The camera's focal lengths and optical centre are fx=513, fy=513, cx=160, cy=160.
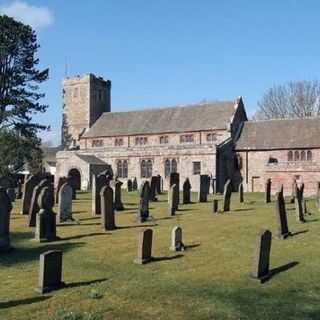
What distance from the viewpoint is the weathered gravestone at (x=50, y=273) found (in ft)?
32.4

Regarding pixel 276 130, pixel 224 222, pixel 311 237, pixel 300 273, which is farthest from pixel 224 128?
pixel 300 273

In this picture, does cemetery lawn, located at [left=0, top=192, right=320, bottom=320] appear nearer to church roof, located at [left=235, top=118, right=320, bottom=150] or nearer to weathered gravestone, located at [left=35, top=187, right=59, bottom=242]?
weathered gravestone, located at [left=35, top=187, right=59, bottom=242]

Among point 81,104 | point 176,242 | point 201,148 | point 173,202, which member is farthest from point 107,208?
point 81,104

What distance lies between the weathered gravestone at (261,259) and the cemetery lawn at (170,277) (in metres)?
0.19

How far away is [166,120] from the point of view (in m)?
60.1

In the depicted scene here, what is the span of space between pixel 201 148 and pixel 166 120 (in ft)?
37.1

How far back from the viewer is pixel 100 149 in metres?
58.0

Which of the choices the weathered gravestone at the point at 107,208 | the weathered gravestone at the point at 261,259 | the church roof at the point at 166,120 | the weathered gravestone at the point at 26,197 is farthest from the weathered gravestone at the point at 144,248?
the church roof at the point at 166,120

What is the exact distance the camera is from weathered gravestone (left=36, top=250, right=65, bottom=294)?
987 cm

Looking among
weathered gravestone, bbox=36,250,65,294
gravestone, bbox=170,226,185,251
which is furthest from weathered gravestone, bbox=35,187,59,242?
weathered gravestone, bbox=36,250,65,294

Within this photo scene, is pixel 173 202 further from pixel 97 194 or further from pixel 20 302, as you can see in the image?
pixel 20 302

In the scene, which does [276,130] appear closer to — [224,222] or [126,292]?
[224,222]

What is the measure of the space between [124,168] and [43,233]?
39765mm

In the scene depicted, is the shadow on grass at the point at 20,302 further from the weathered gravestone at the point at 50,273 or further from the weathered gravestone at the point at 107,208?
the weathered gravestone at the point at 107,208
